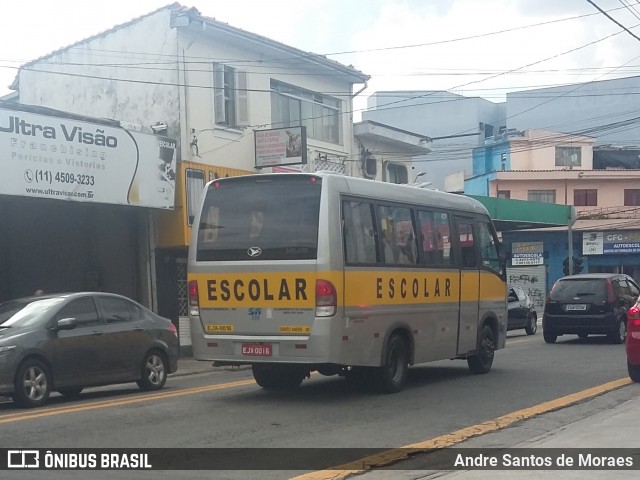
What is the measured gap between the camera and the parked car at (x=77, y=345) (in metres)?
11.8

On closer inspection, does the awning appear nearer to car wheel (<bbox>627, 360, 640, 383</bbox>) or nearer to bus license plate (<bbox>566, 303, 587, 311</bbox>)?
bus license plate (<bbox>566, 303, 587, 311</bbox>)

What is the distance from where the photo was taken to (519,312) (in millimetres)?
28203

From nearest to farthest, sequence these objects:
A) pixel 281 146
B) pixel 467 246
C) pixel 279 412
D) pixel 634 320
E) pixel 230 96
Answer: pixel 279 412 → pixel 634 320 → pixel 467 246 → pixel 281 146 → pixel 230 96

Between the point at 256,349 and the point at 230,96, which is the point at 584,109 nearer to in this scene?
the point at 230,96

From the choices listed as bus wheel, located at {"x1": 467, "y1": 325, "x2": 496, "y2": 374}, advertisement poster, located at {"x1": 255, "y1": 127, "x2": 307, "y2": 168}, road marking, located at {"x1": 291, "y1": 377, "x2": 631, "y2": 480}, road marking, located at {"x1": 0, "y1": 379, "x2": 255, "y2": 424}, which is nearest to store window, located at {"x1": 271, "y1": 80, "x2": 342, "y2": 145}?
advertisement poster, located at {"x1": 255, "y1": 127, "x2": 307, "y2": 168}

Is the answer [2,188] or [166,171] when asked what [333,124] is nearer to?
[166,171]

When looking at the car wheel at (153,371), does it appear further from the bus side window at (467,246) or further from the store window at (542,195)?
the store window at (542,195)

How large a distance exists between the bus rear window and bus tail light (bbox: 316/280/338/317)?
0.38m

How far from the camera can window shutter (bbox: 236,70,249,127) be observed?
2523 cm

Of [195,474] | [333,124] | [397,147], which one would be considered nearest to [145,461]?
[195,474]

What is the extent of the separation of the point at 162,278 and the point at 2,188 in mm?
7326

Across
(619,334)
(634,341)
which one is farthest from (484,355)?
(619,334)

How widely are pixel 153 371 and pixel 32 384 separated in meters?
2.56

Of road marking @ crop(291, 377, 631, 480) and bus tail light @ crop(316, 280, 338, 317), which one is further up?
bus tail light @ crop(316, 280, 338, 317)
